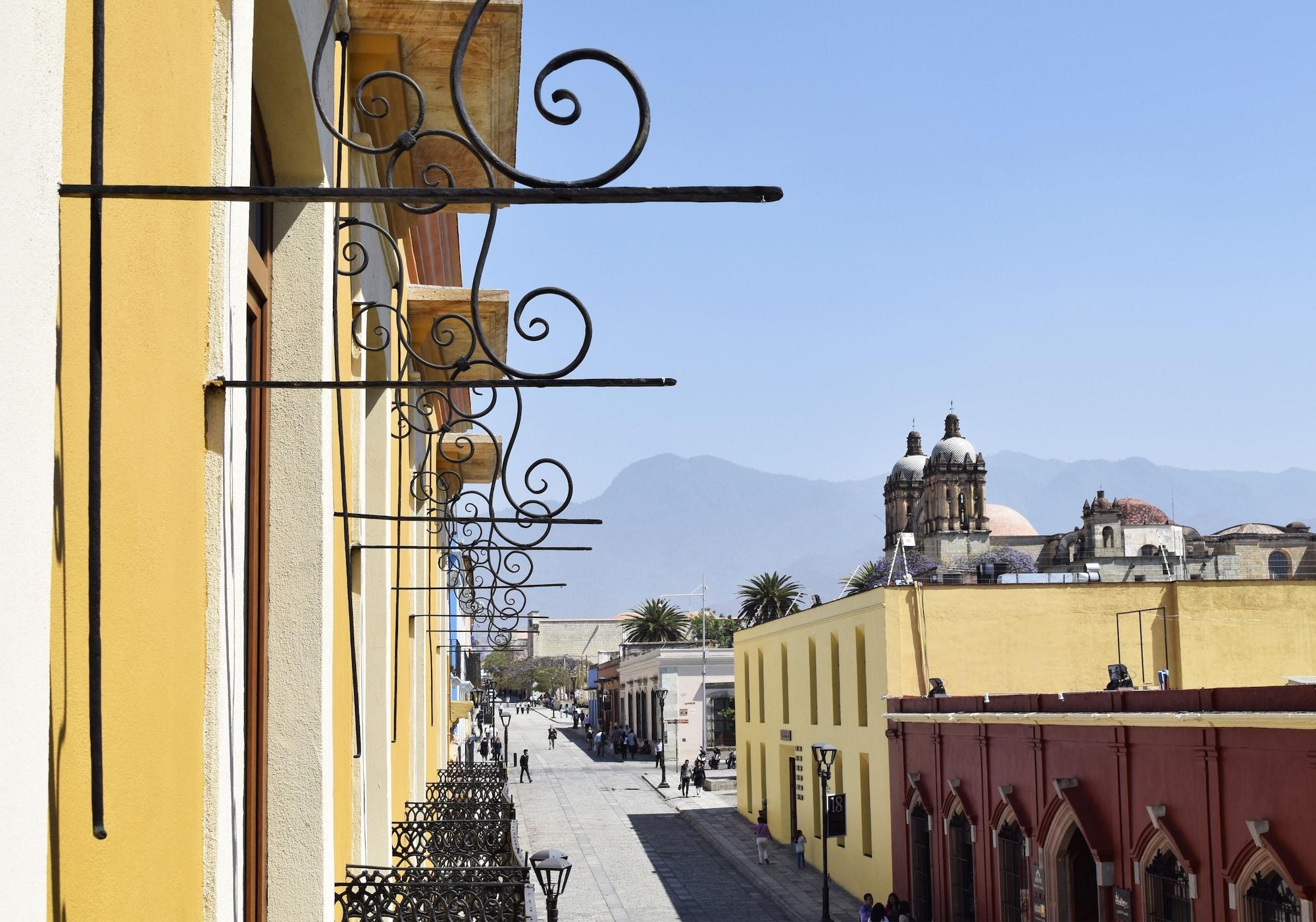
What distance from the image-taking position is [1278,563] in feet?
277

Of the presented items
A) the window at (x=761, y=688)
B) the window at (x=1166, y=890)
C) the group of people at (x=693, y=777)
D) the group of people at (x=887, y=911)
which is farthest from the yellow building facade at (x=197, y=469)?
the group of people at (x=693, y=777)

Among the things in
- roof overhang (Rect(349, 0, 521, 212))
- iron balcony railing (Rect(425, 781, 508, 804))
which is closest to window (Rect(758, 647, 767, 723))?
iron balcony railing (Rect(425, 781, 508, 804))

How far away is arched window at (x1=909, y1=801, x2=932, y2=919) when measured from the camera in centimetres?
2300

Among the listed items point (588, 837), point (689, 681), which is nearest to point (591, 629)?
point (689, 681)

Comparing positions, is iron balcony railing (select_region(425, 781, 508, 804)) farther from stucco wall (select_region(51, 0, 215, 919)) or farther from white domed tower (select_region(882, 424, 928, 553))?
white domed tower (select_region(882, 424, 928, 553))

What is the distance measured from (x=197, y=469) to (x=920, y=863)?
21937 mm

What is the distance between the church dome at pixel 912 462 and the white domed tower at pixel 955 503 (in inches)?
182

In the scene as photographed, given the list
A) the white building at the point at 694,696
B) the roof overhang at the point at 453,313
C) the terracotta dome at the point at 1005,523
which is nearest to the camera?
the roof overhang at the point at 453,313

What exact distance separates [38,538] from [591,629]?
422 feet

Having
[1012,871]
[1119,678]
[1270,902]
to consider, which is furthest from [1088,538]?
[1270,902]

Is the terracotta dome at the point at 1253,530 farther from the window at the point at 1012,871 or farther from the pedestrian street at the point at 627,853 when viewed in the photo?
the window at the point at 1012,871

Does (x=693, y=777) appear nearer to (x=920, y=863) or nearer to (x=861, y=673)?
(x=861, y=673)

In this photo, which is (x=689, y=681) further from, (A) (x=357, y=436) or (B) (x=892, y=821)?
(A) (x=357, y=436)

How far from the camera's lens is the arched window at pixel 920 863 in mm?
23000
